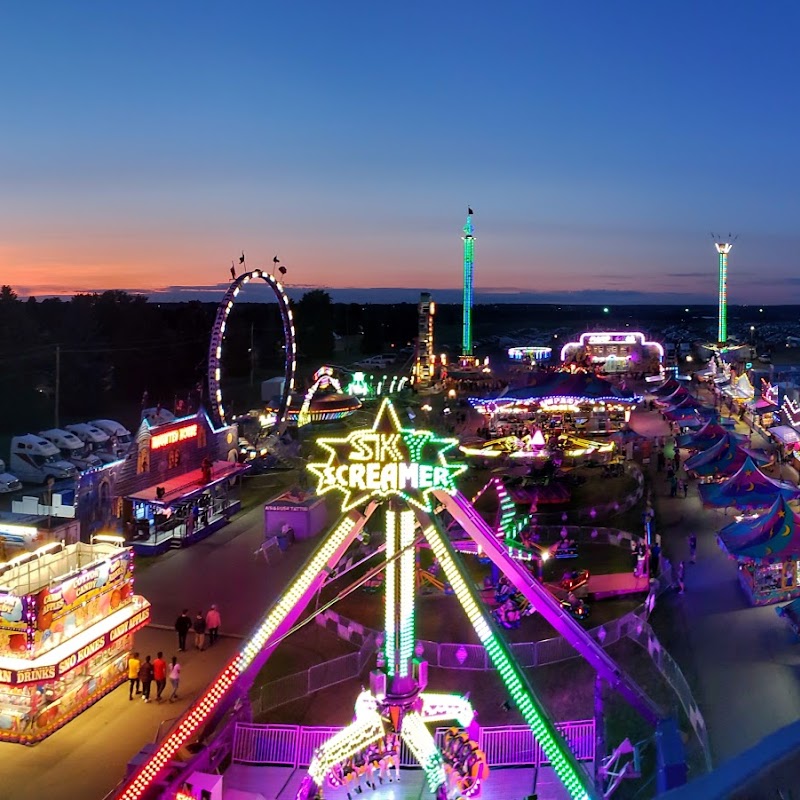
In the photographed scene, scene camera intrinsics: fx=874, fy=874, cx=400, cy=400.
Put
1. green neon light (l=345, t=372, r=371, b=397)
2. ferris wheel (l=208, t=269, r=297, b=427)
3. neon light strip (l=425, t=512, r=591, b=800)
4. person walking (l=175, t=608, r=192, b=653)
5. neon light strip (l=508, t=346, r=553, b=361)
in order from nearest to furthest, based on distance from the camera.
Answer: neon light strip (l=425, t=512, r=591, b=800) → person walking (l=175, t=608, r=192, b=653) → ferris wheel (l=208, t=269, r=297, b=427) → green neon light (l=345, t=372, r=371, b=397) → neon light strip (l=508, t=346, r=553, b=361)

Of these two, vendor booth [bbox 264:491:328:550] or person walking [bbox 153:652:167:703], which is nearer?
Result: person walking [bbox 153:652:167:703]

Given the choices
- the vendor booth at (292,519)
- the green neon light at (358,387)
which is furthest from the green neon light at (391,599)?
the green neon light at (358,387)

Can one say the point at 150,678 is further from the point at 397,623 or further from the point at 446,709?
the point at 446,709

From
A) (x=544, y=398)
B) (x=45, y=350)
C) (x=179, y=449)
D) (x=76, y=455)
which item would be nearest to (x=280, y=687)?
(x=179, y=449)

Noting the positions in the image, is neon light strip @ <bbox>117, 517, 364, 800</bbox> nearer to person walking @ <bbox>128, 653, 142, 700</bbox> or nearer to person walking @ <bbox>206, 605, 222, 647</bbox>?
person walking @ <bbox>128, 653, 142, 700</bbox>

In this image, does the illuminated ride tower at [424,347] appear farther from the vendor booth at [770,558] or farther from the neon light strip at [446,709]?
the neon light strip at [446,709]

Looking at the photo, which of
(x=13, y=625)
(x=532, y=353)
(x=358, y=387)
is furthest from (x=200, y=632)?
(x=532, y=353)

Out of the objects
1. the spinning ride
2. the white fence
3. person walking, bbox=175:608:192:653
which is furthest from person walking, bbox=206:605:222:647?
the spinning ride
